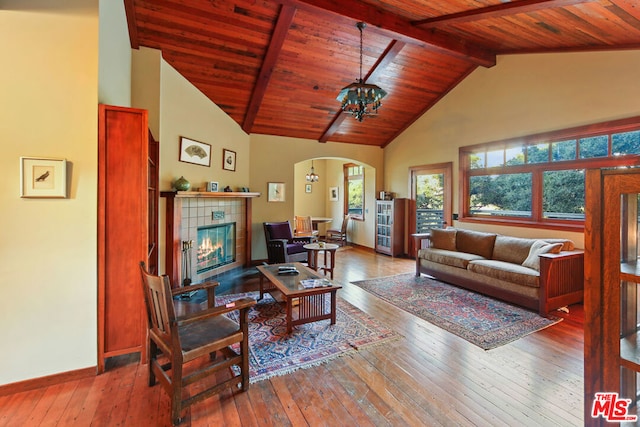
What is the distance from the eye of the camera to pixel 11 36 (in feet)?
6.36

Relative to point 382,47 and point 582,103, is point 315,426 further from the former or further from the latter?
point 582,103

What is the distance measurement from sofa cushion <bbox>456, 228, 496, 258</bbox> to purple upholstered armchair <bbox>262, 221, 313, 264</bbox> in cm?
274

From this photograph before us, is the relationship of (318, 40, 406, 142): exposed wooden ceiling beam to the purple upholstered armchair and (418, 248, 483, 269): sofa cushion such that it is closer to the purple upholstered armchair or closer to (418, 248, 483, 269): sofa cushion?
the purple upholstered armchair

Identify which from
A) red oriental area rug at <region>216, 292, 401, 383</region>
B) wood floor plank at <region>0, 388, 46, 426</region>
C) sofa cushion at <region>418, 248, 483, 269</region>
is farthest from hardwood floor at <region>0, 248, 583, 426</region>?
sofa cushion at <region>418, 248, 483, 269</region>

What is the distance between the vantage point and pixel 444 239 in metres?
4.94

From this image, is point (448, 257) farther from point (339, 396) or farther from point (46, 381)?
point (46, 381)

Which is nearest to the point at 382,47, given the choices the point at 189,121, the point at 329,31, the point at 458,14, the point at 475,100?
the point at 329,31

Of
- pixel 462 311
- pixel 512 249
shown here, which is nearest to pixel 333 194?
pixel 512 249

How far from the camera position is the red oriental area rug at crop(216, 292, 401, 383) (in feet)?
7.70

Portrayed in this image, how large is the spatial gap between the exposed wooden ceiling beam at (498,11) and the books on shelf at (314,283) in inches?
137

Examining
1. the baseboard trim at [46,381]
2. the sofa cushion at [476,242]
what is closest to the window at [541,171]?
the sofa cushion at [476,242]

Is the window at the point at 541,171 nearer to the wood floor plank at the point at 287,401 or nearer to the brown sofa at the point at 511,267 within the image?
the brown sofa at the point at 511,267

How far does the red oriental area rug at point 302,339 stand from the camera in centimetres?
235

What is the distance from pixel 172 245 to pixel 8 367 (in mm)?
2010
